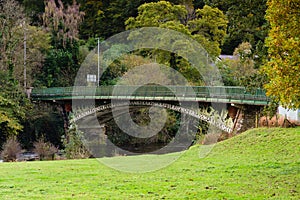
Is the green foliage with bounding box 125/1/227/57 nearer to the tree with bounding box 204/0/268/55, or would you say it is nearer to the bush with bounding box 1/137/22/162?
the bush with bounding box 1/137/22/162

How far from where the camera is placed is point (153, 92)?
40500 millimetres

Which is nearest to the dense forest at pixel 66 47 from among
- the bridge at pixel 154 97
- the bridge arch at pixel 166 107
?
the bridge at pixel 154 97

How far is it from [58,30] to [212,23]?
1593 cm

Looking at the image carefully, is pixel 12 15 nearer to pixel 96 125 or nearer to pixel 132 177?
pixel 96 125

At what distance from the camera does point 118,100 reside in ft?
144

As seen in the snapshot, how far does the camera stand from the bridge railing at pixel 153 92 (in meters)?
30.3

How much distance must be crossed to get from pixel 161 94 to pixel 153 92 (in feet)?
2.83

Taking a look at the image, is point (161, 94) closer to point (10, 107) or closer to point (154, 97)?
point (154, 97)

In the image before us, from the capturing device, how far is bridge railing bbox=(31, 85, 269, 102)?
30.3 meters

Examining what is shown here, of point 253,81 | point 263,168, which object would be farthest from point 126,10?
point 263,168

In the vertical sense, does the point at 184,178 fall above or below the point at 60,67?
below

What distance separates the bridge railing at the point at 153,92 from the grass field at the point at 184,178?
8.30m

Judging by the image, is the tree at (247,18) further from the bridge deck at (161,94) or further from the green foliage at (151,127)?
the green foliage at (151,127)

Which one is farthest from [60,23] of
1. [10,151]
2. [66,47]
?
[10,151]
